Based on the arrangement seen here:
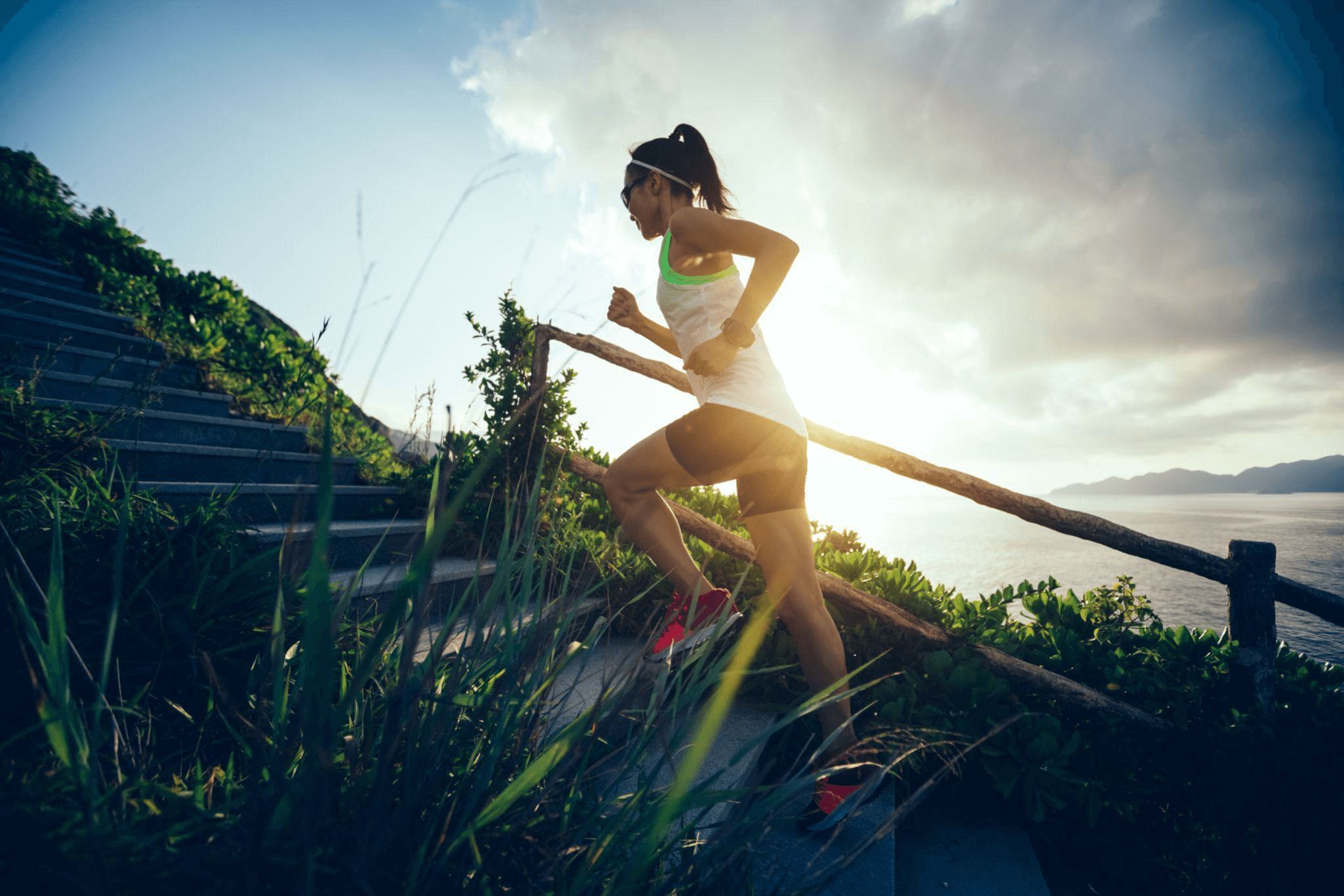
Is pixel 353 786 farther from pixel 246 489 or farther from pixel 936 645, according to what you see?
pixel 246 489

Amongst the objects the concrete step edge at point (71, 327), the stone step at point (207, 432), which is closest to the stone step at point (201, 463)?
the stone step at point (207, 432)

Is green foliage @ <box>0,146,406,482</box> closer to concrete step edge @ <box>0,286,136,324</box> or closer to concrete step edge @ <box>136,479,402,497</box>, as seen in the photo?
concrete step edge @ <box>0,286,136,324</box>

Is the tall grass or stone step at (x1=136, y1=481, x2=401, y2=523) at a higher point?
stone step at (x1=136, y1=481, x2=401, y2=523)

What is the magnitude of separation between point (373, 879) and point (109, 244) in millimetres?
8625

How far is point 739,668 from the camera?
3.22 ft

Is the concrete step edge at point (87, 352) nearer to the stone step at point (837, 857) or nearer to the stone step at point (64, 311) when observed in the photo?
the stone step at point (64, 311)

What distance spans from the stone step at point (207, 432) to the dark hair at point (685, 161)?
2.44 m

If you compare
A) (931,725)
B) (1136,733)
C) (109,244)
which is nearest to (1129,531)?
(1136,733)

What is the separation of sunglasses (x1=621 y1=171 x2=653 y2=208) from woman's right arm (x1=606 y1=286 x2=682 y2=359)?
1.16 ft

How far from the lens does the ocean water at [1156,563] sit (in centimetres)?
271

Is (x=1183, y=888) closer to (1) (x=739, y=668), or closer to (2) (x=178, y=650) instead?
(1) (x=739, y=668)

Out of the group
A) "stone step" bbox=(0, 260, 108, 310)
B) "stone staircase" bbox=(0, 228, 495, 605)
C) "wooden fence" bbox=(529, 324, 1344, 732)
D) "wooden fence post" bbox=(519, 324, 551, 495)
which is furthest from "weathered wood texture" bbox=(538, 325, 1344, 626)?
"stone step" bbox=(0, 260, 108, 310)

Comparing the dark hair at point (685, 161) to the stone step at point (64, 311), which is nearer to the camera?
the dark hair at point (685, 161)

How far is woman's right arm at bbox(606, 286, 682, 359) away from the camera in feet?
7.57
